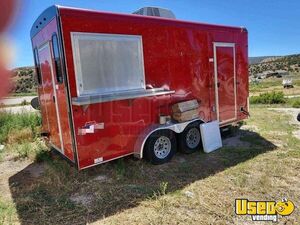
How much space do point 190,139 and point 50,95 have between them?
2987 millimetres

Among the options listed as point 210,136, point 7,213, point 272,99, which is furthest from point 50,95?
point 272,99

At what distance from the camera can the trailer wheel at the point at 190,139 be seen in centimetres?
558

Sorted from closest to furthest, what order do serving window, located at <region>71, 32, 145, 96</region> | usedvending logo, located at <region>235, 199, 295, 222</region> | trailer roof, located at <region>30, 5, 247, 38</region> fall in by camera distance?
usedvending logo, located at <region>235, 199, 295, 222</region>, trailer roof, located at <region>30, 5, 247, 38</region>, serving window, located at <region>71, 32, 145, 96</region>

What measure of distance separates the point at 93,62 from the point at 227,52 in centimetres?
358

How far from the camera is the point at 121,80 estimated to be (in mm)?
4516

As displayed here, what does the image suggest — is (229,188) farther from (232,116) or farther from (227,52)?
(227,52)

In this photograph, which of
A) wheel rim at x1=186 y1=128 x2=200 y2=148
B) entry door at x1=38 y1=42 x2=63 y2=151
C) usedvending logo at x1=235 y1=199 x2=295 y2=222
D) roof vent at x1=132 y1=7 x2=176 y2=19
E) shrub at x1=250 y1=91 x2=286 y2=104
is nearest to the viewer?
usedvending logo at x1=235 y1=199 x2=295 y2=222

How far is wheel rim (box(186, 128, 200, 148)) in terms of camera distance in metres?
5.73

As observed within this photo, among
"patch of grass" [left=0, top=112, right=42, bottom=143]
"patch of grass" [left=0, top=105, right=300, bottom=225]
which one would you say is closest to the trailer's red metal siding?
"patch of grass" [left=0, top=105, right=300, bottom=225]

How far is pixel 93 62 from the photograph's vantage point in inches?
164

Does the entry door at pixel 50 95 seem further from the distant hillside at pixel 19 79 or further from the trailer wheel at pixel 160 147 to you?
the distant hillside at pixel 19 79

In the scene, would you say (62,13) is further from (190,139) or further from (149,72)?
(190,139)

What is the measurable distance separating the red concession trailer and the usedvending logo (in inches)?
74.6

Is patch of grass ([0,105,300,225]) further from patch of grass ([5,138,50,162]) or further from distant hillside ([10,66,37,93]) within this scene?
distant hillside ([10,66,37,93])
